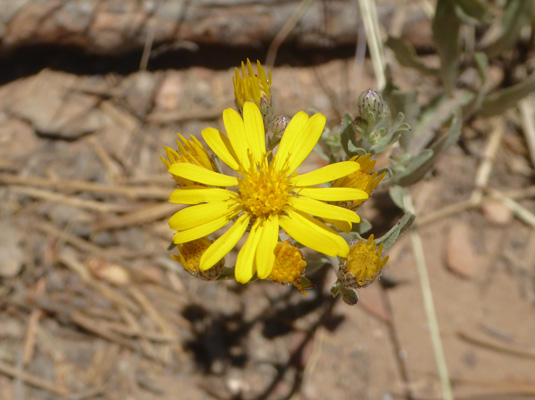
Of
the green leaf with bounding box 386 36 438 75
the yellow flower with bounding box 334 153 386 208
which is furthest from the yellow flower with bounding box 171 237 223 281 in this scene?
the green leaf with bounding box 386 36 438 75

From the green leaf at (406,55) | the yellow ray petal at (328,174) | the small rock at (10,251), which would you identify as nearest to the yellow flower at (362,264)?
the yellow ray petal at (328,174)

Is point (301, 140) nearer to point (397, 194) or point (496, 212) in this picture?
point (397, 194)

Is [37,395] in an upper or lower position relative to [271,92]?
lower

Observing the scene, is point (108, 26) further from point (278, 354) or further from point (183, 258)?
point (278, 354)

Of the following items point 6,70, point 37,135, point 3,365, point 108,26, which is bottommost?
point 3,365

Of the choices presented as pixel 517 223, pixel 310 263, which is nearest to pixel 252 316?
pixel 310 263

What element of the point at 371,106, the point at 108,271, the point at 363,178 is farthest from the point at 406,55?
the point at 108,271
